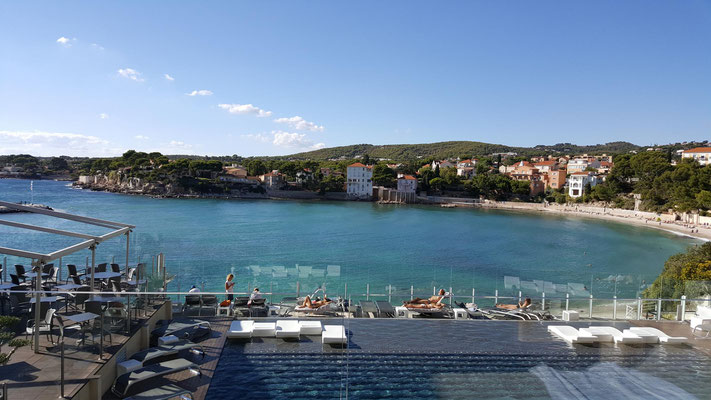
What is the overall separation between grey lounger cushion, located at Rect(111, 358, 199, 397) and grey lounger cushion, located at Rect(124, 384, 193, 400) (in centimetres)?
20

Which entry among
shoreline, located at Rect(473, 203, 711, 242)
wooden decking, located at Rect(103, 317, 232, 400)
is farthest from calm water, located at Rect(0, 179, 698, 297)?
wooden decking, located at Rect(103, 317, 232, 400)

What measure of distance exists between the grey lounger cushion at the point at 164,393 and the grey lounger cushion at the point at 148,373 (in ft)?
0.67

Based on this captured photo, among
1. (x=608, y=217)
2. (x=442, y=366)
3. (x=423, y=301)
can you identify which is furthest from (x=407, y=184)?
(x=442, y=366)

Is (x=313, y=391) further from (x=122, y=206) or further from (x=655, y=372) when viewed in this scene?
(x=122, y=206)

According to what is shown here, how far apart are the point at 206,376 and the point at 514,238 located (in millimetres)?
39842

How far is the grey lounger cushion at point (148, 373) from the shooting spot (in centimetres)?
438

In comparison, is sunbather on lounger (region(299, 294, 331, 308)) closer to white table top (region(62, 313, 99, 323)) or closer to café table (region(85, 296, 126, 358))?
café table (region(85, 296, 126, 358))

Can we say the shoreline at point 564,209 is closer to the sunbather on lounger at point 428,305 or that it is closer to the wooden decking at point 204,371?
the sunbather on lounger at point 428,305

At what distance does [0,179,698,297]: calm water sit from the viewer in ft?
29.1

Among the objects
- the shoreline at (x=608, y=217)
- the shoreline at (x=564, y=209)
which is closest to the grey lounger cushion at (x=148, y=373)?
the shoreline at (x=608, y=217)

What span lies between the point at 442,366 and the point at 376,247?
28.7 metres

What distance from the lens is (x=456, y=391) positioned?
4461 millimetres

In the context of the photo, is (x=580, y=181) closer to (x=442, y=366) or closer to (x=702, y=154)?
(x=702, y=154)

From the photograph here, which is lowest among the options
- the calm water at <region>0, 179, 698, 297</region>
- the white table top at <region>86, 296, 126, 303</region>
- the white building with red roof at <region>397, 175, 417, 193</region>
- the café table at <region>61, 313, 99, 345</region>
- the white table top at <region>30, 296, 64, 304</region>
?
the calm water at <region>0, 179, 698, 297</region>
